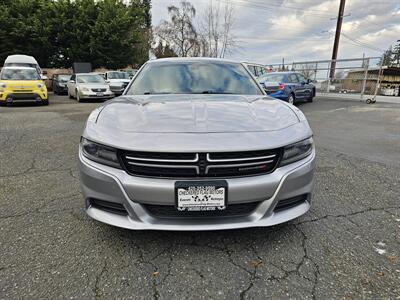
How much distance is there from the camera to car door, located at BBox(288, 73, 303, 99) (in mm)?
11938

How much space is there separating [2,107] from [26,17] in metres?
16.3

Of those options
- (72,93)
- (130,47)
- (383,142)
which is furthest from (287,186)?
(130,47)

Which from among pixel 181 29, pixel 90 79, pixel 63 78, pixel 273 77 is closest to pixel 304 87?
pixel 273 77

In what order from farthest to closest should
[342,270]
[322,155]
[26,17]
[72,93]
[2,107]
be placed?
[26,17]
[72,93]
[2,107]
[322,155]
[342,270]

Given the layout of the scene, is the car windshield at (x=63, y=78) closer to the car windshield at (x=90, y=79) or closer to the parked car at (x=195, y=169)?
the car windshield at (x=90, y=79)

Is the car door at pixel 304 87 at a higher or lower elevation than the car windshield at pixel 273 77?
lower

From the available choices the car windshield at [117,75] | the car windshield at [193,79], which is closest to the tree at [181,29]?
the car windshield at [117,75]

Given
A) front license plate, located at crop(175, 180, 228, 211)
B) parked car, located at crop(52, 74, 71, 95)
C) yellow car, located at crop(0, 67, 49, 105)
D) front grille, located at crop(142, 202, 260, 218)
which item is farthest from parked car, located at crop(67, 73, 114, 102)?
front license plate, located at crop(175, 180, 228, 211)

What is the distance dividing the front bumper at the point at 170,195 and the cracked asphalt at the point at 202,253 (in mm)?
322

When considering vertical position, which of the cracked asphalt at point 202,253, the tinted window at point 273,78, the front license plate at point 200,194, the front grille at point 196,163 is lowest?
the cracked asphalt at point 202,253

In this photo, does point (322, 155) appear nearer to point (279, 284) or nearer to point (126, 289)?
point (279, 284)

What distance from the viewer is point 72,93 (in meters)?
15.9

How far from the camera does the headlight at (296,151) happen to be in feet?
6.77

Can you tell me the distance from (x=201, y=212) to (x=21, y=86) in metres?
12.6
